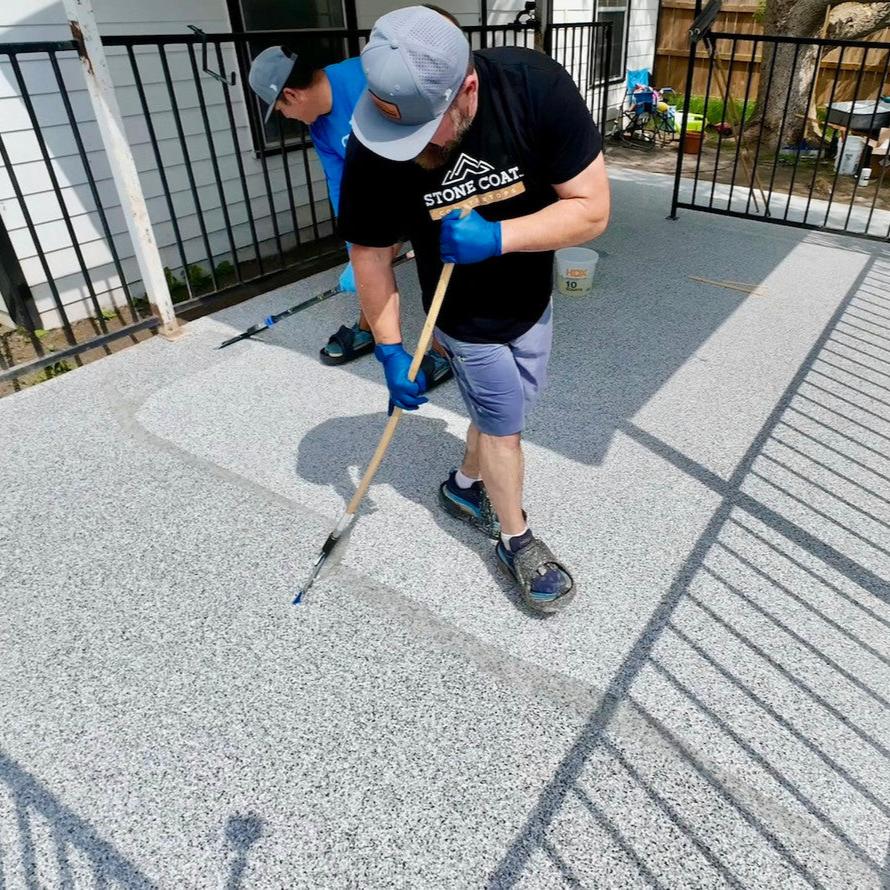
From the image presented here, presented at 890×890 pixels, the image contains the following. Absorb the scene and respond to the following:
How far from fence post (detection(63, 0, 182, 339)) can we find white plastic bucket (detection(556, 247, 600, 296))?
7.44 feet

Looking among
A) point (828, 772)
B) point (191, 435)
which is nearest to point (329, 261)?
point (191, 435)

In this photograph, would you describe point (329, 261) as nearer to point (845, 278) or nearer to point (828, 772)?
point (845, 278)

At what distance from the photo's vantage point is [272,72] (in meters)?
2.65

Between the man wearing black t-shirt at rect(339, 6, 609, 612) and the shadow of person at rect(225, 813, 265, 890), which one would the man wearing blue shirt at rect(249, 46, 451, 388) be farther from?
the shadow of person at rect(225, 813, 265, 890)

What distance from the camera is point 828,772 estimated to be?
1.58 meters

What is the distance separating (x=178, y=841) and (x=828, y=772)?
4.83ft

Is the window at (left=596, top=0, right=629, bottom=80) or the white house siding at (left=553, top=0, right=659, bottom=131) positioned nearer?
the window at (left=596, top=0, right=629, bottom=80)

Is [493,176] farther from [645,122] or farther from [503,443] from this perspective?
[645,122]

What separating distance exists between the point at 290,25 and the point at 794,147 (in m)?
6.32

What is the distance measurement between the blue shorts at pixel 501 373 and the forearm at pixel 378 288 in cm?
14

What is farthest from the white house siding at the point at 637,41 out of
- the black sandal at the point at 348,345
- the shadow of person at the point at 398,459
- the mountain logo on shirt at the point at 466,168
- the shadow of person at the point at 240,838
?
the shadow of person at the point at 240,838

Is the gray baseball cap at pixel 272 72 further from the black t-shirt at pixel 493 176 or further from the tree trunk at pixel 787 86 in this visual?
the tree trunk at pixel 787 86

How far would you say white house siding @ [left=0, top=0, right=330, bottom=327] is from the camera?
3814 millimetres

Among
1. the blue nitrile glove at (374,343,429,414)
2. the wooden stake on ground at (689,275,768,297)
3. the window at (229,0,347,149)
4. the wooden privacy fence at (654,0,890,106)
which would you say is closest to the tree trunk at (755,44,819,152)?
the wooden privacy fence at (654,0,890,106)
